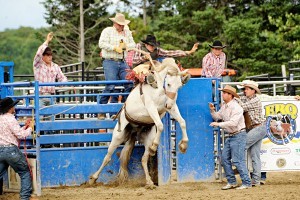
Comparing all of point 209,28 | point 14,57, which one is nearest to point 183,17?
point 209,28

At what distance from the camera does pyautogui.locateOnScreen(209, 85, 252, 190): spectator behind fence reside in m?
12.5

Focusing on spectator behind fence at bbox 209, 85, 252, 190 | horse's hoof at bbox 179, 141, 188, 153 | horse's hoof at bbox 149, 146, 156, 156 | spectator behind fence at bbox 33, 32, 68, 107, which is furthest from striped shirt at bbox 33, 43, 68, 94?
spectator behind fence at bbox 209, 85, 252, 190

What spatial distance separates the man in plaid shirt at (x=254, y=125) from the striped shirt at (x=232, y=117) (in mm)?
277

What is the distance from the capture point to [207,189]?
1261 cm

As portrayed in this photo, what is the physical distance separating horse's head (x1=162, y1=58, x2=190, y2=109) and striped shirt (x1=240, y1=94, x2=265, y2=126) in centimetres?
98

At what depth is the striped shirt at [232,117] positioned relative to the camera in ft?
40.9

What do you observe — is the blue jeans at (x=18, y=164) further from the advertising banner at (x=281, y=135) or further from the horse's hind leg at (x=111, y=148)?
the advertising banner at (x=281, y=135)

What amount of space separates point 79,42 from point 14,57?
52683mm

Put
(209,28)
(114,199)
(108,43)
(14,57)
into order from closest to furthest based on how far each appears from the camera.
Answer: (114,199) < (108,43) < (209,28) < (14,57)

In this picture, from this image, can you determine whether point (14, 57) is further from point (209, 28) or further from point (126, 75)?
point (126, 75)

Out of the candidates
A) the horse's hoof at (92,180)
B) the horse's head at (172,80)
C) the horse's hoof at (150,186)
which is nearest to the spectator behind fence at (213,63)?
the horse's head at (172,80)

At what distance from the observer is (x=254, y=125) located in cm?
1292

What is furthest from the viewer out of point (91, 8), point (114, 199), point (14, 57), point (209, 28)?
point (14, 57)

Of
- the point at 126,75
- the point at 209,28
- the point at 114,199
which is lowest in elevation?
the point at 114,199
